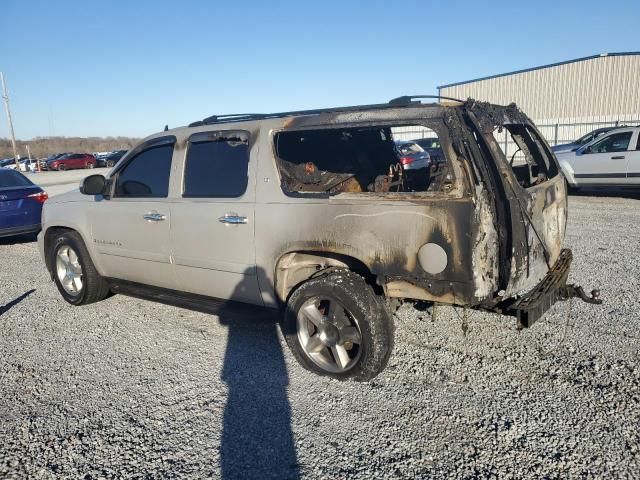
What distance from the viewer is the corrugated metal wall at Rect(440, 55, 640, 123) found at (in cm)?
2973

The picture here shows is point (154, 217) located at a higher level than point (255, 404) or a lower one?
higher

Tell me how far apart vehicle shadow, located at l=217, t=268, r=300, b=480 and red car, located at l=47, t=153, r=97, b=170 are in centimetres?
4840

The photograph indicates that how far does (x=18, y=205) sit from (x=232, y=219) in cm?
680

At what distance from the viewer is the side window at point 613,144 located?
11617 millimetres

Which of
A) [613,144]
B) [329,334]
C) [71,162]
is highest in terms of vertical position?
[613,144]

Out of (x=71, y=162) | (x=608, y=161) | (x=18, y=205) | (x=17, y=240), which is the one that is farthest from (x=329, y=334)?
(x=71, y=162)

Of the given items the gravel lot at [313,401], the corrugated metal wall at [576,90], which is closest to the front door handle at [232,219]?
the gravel lot at [313,401]

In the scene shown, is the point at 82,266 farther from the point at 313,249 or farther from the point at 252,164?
the point at 313,249

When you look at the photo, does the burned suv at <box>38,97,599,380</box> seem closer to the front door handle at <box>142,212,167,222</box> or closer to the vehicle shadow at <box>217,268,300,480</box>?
the front door handle at <box>142,212,167,222</box>

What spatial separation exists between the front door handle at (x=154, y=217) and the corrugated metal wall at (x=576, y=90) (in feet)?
104

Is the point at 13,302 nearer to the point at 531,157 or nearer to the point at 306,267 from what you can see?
the point at 306,267

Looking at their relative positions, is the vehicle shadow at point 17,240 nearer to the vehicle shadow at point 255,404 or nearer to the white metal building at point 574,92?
the vehicle shadow at point 255,404

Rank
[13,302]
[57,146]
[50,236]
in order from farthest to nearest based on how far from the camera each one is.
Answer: [57,146]
[13,302]
[50,236]

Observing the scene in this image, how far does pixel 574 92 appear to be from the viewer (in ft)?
103
